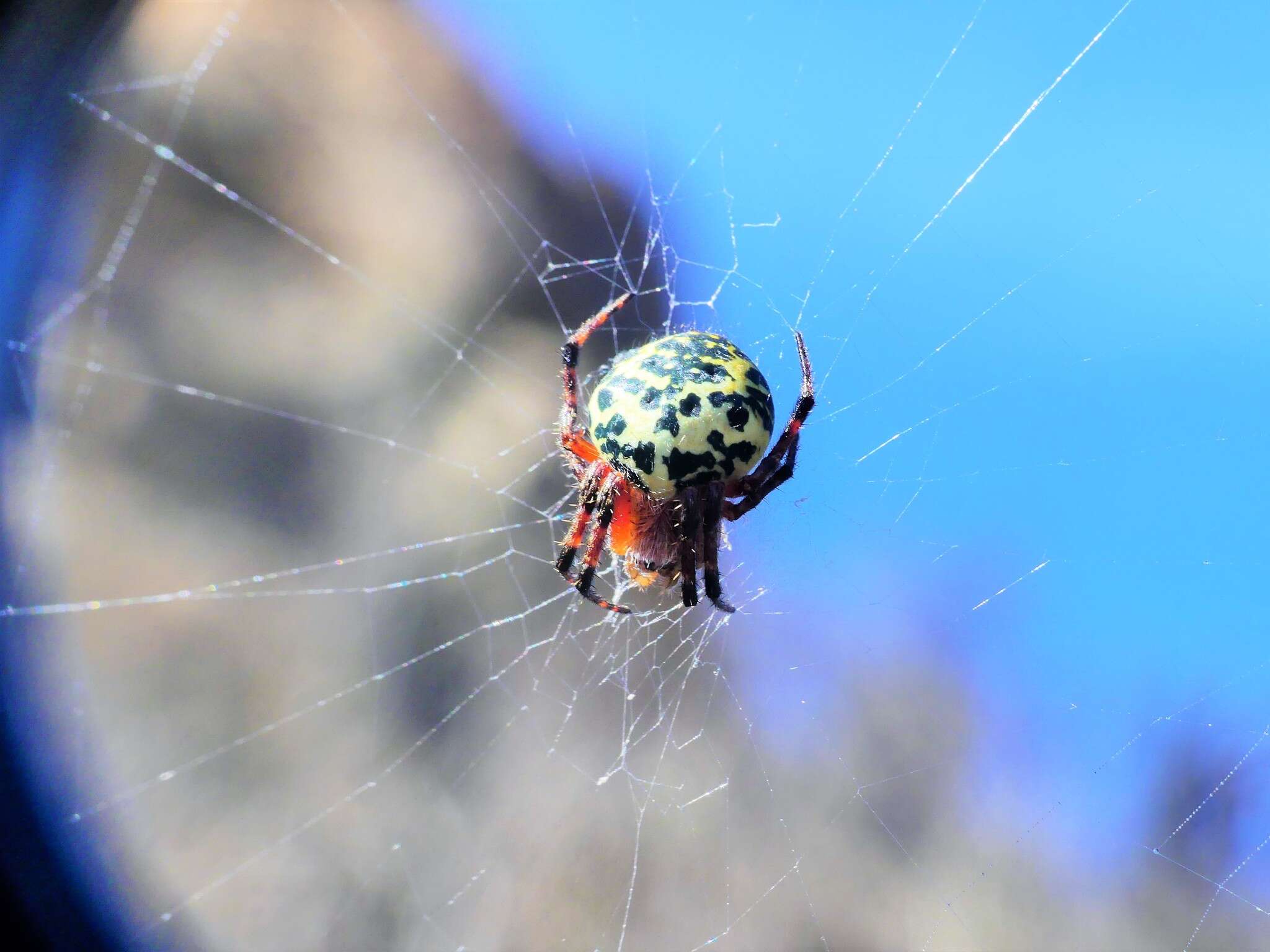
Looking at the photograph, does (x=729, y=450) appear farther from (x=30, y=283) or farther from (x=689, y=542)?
(x=30, y=283)

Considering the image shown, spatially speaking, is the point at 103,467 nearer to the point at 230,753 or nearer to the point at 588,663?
the point at 230,753

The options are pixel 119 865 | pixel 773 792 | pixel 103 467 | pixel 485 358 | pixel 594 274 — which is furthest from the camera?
pixel 594 274

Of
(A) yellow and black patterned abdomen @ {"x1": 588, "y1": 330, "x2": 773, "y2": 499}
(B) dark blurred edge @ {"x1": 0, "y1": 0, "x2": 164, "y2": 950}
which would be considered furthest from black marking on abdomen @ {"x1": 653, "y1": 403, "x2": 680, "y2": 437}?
(B) dark blurred edge @ {"x1": 0, "y1": 0, "x2": 164, "y2": 950}

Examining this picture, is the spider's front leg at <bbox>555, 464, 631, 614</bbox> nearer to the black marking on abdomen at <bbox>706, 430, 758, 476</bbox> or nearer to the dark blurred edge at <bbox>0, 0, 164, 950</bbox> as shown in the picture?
the black marking on abdomen at <bbox>706, 430, 758, 476</bbox>

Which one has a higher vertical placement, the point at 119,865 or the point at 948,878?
the point at 119,865

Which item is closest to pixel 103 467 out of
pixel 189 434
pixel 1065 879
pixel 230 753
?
pixel 189 434

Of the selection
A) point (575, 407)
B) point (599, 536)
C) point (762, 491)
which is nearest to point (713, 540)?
point (762, 491)

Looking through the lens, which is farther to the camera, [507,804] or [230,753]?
[507,804]
